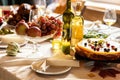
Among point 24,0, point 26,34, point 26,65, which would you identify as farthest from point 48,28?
point 24,0

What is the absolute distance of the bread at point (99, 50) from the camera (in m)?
0.99

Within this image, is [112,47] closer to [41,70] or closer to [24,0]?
[41,70]

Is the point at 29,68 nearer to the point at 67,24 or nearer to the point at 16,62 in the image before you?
the point at 16,62

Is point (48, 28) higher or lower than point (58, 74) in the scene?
higher

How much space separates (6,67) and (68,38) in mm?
380

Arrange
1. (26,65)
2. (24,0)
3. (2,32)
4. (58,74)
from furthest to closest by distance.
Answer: (24,0) → (2,32) → (26,65) → (58,74)

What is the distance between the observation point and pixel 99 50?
1.02m

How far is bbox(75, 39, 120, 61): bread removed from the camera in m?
0.99

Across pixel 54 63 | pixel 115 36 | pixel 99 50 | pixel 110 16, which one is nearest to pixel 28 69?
pixel 54 63

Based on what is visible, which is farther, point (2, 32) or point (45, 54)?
point (2, 32)

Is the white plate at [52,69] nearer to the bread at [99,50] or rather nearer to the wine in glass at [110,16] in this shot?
the bread at [99,50]

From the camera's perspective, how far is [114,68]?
3.34 ft

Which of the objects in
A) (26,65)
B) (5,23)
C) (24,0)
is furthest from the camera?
(24,0)

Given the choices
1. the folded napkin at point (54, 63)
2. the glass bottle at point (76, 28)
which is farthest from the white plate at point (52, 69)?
the glass bottle at point (76, 28)
